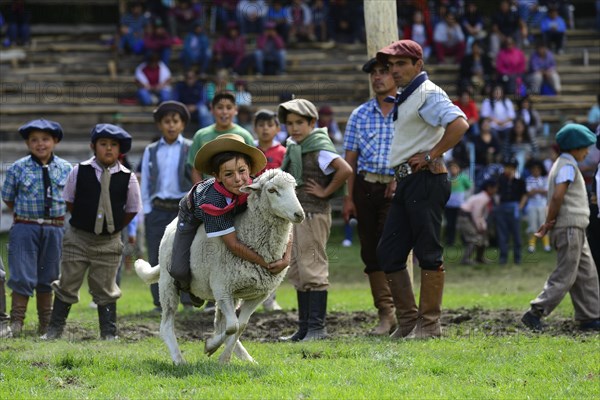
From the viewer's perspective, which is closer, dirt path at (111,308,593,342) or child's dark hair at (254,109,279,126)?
dirt path at (111,308,593,342)

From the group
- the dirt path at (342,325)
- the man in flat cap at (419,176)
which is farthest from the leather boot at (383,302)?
the man in flat cap at (419,176)

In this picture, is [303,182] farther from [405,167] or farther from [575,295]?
[575,295]

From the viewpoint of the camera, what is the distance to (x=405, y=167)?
9.27 meters

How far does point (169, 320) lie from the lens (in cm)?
839

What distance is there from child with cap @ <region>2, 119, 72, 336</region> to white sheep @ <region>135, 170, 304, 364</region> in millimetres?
2911

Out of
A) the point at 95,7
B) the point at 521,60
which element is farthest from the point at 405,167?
the point at 95,7

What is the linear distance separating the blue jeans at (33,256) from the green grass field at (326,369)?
0.94m

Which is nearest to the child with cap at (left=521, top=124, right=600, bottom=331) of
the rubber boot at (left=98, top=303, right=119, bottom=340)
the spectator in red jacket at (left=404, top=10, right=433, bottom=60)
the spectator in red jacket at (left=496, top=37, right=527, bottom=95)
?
the rubber boot at (left=98, top=303, right=119, bottom=340)

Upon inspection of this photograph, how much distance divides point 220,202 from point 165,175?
421 centimetres

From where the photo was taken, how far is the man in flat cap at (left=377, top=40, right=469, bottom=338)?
910 centimetres

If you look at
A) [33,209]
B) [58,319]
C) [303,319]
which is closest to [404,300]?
[303,319]

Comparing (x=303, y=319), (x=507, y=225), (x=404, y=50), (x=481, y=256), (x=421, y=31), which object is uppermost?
(x=421, y=31)

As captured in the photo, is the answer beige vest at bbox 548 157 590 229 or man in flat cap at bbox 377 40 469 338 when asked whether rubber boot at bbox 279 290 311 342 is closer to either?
man in flat cap at bbox 377 40 469 338

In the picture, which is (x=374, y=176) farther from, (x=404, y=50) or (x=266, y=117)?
(x=266, y=117)
